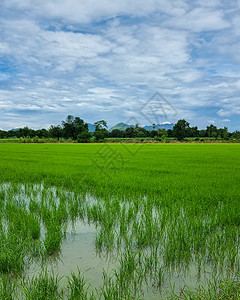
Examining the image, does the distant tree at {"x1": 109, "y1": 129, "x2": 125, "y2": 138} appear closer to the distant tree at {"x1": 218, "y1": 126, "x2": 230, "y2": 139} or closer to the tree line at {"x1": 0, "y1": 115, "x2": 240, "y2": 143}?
the tree line at {"x1": 0, "y1": 115, "x2": 240, "y2": 143}

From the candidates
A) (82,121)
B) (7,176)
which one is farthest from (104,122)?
(7,176)

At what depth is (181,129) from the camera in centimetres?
6494

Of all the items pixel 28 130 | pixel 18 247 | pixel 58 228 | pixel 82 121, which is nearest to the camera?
pixel 18 247

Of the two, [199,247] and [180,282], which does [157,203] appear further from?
[180,282]

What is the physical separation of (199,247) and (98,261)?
1249 millimetres

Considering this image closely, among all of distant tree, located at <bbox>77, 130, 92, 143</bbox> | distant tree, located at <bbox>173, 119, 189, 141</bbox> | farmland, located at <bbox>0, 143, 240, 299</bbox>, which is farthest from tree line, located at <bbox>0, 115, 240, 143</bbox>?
farmland, located at <bbox>0, 143, 240, 299</bbox>

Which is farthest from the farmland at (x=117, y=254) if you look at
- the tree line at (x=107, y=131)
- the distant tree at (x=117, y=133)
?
the distant tree at (x=117, y=133)

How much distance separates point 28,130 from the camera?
243ft

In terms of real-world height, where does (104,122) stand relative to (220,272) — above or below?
above

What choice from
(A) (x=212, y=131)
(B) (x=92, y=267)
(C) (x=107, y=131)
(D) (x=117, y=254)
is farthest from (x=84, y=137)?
(B) (x=92, y=267)

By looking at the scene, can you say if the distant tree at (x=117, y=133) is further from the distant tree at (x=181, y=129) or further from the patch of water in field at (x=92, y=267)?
the patch of water in field at (x=92, y=267)

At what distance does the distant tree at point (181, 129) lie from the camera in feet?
207

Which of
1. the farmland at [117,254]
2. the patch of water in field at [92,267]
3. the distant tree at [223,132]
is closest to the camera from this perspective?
the farmland at [117,254]

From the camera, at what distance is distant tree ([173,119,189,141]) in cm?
6316
